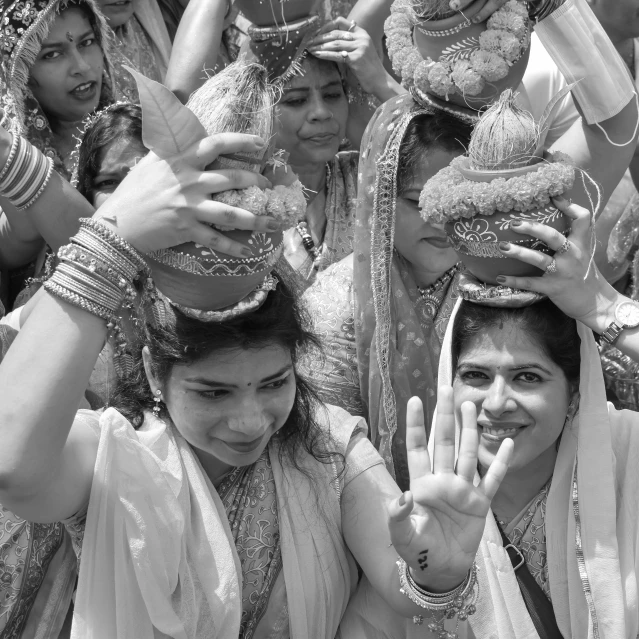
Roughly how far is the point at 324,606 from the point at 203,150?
1.32 meters

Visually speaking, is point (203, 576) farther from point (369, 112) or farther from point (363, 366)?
point (369, 112)

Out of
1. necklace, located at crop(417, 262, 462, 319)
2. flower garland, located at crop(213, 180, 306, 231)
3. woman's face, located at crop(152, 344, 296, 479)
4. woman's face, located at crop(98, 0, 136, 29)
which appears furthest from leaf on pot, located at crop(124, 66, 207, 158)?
woman's face, located at crop(98, 0, 136, 29)

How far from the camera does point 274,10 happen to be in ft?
13.4

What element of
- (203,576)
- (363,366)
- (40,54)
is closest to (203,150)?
(203,576)

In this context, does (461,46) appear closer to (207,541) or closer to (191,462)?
(191,462)

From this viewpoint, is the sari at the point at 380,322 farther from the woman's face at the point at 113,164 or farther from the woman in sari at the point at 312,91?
the woman's face at the point at 113,164

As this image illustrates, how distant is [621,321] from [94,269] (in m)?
1.43

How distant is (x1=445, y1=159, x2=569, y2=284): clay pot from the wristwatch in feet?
0.86

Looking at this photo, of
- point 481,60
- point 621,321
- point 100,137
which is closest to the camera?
point 621,321

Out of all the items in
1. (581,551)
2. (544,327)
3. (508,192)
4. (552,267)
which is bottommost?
(581,551)

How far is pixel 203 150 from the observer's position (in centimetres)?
245

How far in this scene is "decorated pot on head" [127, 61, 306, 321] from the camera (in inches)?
96.0

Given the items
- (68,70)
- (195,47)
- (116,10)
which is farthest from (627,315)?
(116,10)

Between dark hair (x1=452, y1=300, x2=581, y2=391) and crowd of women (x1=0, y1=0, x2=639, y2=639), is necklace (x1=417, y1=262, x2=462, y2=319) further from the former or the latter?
dark hair (x1=452, y1=300, x2=581, y2=391)
